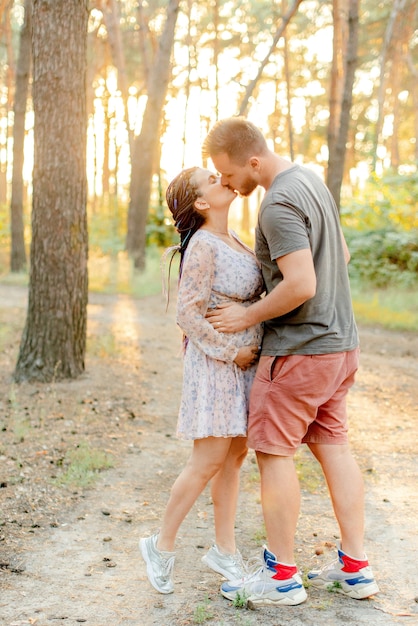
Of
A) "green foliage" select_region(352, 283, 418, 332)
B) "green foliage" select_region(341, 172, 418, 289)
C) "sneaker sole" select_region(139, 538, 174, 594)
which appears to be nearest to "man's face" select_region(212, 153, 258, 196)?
"sneaker sole" select_region(139, 538, 174, 594)

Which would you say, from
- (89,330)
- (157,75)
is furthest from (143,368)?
(157,75)

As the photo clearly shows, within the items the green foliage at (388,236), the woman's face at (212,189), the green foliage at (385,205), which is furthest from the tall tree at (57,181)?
the green foliage at (385,205)

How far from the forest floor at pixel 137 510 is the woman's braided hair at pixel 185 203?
5.14ft

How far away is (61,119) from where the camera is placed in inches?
282

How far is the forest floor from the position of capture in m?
3.42

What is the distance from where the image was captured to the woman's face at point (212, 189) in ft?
11.5

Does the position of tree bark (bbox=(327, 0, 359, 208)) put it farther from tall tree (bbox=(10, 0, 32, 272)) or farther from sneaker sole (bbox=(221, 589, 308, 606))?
sneaker sole (bbox=(221, 589, 308, 606))

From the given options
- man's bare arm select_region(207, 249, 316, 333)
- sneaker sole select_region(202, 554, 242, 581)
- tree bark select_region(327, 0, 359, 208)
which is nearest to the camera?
man's bare arm select_region(207, 249, 316, 333)

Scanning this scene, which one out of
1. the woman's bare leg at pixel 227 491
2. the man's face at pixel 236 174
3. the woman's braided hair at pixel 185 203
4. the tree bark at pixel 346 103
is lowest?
the woman's bare leg at pixel 227 491

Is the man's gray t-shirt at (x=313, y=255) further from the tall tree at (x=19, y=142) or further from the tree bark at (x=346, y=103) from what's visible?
the tall tree at (x=19, y=142)

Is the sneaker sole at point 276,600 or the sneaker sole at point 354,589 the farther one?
the sneaker sole at point 354,589

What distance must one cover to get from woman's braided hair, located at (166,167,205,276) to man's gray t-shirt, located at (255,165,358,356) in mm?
327

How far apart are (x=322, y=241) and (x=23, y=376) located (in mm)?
4823

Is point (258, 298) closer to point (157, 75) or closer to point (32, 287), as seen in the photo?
point (32, 287)
